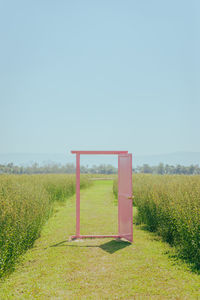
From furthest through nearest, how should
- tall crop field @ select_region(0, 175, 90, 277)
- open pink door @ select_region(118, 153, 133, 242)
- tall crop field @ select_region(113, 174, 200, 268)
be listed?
1. open pink door @ select_region(118, 153, 133, 242)
2. tall crop field @ select_region(113, 174, 200, 268)
3. tall crop field @ select_region(0, 175, 90, 277)

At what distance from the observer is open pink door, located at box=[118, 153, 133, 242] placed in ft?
21.9

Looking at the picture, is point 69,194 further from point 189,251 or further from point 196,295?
point 196,295

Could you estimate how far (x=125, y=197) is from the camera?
6.97 meters

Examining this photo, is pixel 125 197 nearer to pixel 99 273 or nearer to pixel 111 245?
pixel 111 245

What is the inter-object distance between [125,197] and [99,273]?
93.4 inches

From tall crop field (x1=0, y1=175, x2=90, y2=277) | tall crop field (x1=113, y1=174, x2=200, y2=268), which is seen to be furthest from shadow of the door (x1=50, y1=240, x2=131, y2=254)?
tall crop field (x1=113, y1=174, x2=200, y2=268)

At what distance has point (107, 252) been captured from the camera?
603 cm

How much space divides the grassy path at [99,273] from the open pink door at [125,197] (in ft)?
1.16

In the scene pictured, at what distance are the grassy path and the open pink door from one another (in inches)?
13.9

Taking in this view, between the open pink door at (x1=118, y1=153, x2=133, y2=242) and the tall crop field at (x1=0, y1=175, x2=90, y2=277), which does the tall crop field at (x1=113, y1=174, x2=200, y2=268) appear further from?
the tall crop field at (x1=0, y1=175, x2=90, y2=277)

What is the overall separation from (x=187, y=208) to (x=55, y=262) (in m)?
2.65

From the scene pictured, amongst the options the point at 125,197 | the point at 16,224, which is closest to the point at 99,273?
the point at 16,224

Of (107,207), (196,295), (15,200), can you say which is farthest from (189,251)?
(107,207)

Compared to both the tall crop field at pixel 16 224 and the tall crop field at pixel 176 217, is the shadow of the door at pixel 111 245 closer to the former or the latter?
the tall crop field at pixel 16 224
